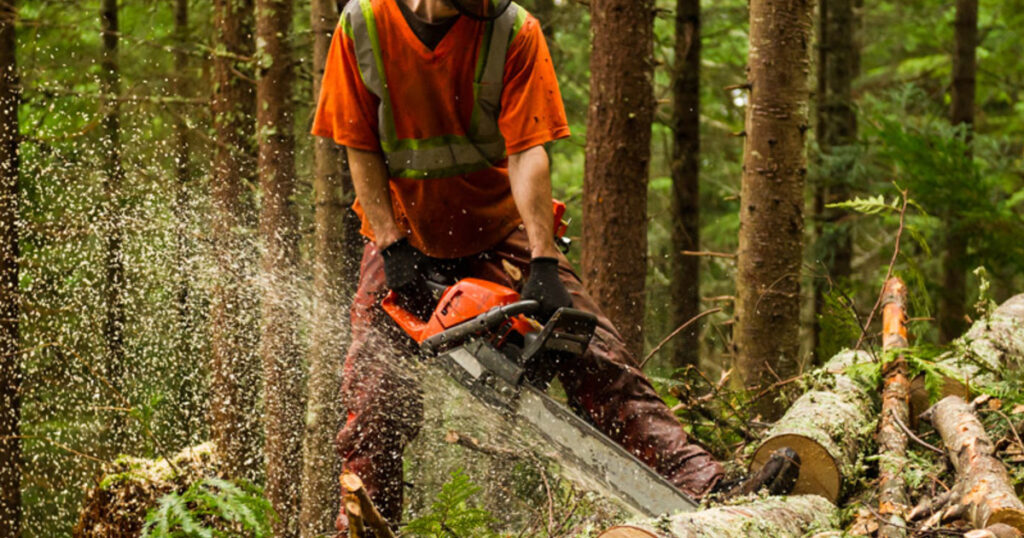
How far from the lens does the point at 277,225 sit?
20.4 ft

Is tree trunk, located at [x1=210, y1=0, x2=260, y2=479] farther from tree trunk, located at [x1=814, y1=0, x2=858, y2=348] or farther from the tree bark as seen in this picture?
tree trunk, located at [x1=814, y1=0, x2=858, y2=348]

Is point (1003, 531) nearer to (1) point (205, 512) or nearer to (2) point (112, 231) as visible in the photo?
(1) point (205, 512)

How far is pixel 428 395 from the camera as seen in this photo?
385 centimetres

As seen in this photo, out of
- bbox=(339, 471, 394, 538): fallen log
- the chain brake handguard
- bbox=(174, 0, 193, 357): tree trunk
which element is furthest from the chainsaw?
bbox=(174, 0, 193, 357): tree trunk

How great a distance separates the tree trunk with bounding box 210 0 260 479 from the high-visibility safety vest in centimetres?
316

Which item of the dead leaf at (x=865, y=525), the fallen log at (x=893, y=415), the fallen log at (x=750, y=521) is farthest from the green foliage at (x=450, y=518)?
the fallen log at (x=893, y=415)

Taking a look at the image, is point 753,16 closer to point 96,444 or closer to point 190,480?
point 190,480

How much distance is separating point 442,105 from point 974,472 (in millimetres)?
2294

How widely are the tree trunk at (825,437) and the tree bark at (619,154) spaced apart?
6.29 feet

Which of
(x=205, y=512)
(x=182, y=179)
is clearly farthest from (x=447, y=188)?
(x=182, y=179)

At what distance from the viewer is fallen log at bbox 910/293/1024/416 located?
12.4 feet

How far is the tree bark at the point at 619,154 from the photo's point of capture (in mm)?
5449

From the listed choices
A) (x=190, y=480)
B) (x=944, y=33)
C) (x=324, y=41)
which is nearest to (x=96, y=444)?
(x=190, y=480)

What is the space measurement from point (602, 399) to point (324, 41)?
9.95 ft
